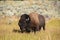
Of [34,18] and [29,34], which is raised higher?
[34,18]

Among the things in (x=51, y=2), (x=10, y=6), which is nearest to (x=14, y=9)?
(x=10, y=6)

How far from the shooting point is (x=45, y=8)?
1.94 metres

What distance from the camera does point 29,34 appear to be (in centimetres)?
185

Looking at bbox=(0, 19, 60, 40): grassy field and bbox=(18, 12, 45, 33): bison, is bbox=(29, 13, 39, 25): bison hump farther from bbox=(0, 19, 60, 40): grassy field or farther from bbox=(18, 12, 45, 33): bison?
bbox=(0, 19, 60, 40): grassy field

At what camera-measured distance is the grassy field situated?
5.99ft

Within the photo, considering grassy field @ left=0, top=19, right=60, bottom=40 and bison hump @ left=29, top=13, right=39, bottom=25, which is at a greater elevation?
bison hump @ left=29, top=13, right=39, bottom=25

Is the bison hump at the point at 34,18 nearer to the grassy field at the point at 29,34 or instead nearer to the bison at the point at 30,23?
the bison at the point at 30,23

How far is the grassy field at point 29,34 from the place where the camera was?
5.99ft

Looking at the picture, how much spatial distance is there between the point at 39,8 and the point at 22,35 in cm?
32

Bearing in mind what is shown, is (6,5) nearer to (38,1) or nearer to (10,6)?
(10,6)

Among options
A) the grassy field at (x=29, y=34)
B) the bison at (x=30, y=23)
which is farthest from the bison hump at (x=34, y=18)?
the grassy field at (x=29, y=34)

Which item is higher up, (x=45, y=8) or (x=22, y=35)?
(x=45, y=8)

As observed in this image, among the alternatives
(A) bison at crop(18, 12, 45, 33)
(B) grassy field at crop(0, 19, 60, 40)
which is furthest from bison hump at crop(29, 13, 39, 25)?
(B) grassy field at crop(0, 19, 60, 40)

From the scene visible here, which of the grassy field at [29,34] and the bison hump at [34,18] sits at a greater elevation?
the bison hump at [34,18]
